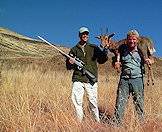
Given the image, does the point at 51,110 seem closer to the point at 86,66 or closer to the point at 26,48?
the point at 86,66

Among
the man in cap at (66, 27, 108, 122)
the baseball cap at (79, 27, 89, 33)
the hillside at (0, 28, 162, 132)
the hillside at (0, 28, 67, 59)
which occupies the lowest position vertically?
the hillside at (0, 28, 162, 132)

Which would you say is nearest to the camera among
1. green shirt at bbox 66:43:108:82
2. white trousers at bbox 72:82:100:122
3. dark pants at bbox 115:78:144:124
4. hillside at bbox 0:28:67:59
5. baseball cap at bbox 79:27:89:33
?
dark pants at bbox 115:78:144:124

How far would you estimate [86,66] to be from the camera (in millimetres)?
8992

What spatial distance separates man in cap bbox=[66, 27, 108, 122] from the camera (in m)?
8.80

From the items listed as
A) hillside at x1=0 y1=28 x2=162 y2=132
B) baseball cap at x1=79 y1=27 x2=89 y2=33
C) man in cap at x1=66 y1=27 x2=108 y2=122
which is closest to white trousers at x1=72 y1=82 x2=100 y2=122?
man in cap at x1=66 y1=27 x2=108 y2=122

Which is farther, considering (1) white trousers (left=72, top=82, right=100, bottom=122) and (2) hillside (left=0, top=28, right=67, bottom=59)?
(2) hillside (left=0, top=28, right=67, bottom=59)

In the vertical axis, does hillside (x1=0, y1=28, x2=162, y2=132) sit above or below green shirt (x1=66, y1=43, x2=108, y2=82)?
below

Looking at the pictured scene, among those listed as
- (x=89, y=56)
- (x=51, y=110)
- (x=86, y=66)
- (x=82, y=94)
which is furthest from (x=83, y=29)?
(x=51, y=110)

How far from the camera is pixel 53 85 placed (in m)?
13.2

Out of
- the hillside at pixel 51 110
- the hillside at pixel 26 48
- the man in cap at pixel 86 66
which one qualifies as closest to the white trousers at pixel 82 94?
the man in cap at pixel 86 66

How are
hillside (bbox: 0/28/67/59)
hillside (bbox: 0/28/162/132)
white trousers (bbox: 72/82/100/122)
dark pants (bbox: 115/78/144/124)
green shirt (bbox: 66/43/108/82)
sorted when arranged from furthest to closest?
hillside (bbox: 0/28/67/59), green shirt (bbox: 66/43/108/82), white trousers (bbox: 72/82/100/122), dark pants (bbox: 115/78/144/124), hillside (bbox: 0/28/162/132)

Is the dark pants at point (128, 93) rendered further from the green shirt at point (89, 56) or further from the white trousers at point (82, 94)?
the green shirt at point (89, 56)

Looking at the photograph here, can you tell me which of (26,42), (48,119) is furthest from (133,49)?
(26,42)

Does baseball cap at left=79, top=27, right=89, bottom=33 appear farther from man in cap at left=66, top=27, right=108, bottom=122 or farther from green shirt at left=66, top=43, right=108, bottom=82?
green shirt at left=66, top=43, right=108, bottom=82
